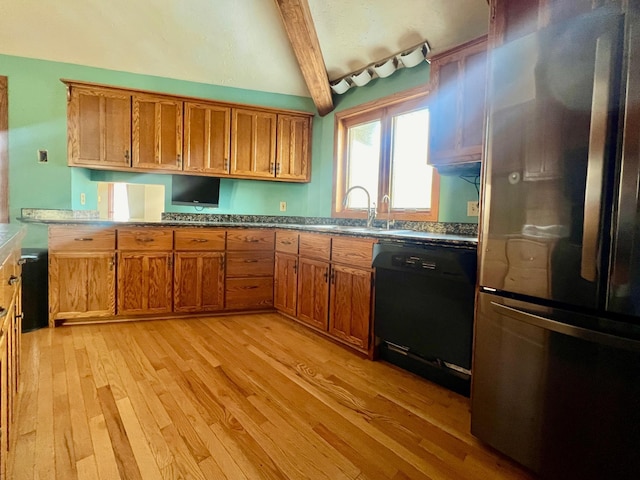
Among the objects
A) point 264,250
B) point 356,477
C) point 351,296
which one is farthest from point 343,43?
point 356,477

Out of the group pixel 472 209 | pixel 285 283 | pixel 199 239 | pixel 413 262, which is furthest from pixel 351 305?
pixel 199 239

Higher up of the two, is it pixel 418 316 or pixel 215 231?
pixel 215 231

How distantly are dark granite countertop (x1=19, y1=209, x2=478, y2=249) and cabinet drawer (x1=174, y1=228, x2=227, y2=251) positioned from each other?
0.06 meters

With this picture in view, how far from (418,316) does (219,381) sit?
1.22 meters

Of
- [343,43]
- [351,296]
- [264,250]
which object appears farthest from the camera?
[264,250]

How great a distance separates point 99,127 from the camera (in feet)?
10.9

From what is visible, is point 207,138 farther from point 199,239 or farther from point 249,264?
point 249,264

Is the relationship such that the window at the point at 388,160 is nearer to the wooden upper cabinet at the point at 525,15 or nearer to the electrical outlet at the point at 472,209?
the electrical outlet at the point at 472,209

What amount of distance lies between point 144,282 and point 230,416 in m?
1.89

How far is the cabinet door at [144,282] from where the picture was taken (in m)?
3.15

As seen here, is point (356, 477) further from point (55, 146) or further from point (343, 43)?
point (55, 146)

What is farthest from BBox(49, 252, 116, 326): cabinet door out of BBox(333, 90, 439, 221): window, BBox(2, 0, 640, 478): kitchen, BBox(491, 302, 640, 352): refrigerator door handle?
BBox(491, 302, 640, 352): refrigerator door handle

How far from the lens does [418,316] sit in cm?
219

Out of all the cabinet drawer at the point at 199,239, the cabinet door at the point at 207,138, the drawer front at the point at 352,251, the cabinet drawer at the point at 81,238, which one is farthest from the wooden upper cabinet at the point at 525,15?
the cabinet drawer at the point at 81,238
